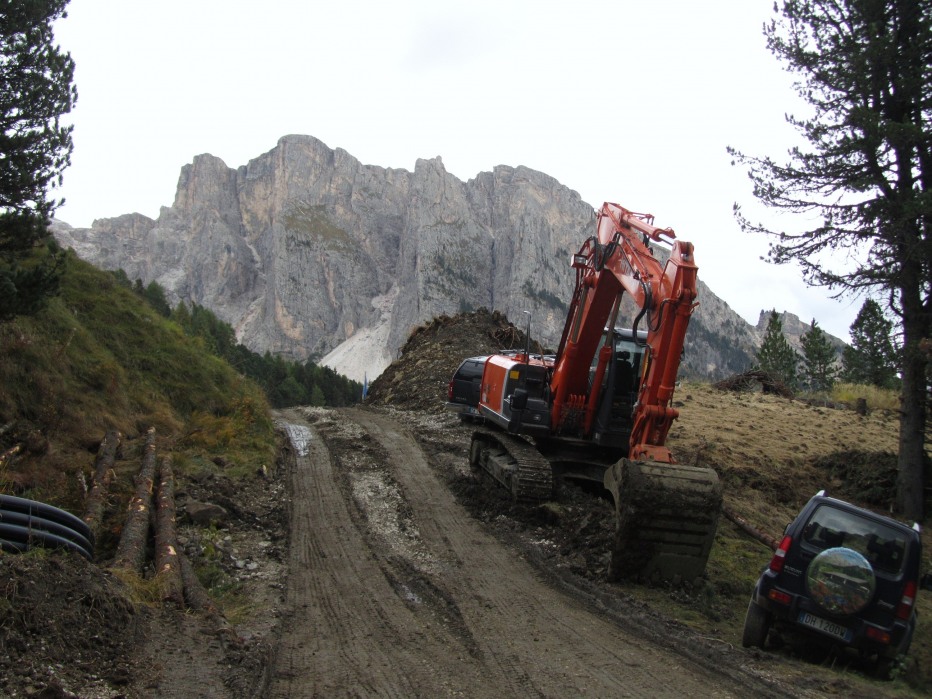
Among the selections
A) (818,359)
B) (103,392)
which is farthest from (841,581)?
(818,359)

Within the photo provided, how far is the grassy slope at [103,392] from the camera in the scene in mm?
10891

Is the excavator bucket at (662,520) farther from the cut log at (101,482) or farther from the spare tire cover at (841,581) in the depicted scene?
the cut log at (101,482)

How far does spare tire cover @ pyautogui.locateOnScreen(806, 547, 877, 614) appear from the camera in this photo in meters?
6.86

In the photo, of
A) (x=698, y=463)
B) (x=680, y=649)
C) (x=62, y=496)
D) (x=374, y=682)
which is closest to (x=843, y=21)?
(x=698, y=463)

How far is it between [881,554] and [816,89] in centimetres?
1066

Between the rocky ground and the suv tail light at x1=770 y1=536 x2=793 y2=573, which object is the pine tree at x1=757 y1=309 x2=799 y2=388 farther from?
the suv tail light at x1=770 y1=536 x2=793 y2=573

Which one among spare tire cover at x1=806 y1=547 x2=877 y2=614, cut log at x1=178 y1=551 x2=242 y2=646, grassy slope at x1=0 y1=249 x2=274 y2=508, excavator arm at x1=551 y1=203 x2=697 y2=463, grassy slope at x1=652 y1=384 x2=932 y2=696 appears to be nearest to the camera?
cut log at x1=178 y1=551 x2=242 y2=646

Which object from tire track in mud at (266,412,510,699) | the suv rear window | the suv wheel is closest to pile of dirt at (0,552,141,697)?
tire track in mud at (266,412,510,699)

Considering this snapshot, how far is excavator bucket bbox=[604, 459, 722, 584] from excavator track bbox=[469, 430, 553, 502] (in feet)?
8.94

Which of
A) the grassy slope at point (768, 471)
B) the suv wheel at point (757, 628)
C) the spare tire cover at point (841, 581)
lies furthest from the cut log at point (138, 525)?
the spare tire cover at point (841, 581)

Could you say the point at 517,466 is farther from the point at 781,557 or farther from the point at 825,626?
the point at 825,626

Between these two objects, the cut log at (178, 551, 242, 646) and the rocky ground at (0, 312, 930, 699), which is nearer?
the rocky ground at (0, 312, 930, 699)

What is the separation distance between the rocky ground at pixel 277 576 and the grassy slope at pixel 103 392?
155 centimetres

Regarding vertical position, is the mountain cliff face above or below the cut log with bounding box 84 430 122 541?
above
